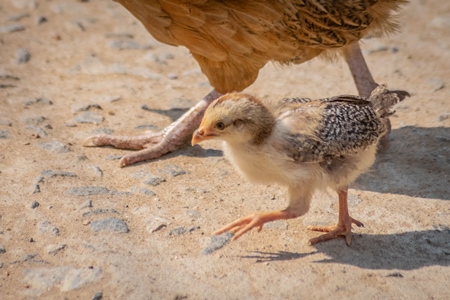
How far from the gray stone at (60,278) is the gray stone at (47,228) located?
358mm

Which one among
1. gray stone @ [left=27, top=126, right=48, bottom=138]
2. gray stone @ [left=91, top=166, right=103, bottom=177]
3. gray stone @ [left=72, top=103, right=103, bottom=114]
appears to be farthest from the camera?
gray stone @ [left=72, top=103, right=103, bottom=114]

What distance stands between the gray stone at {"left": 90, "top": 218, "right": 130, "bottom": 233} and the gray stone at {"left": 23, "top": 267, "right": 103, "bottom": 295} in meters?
0.40

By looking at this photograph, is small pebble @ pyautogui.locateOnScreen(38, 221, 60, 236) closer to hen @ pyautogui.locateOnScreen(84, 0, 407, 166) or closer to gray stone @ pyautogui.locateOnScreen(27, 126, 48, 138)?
hen @ pyautogui.locateOnScreen(84, 0, 407, 166)

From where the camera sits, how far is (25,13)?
6.81m

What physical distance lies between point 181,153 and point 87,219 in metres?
1.18

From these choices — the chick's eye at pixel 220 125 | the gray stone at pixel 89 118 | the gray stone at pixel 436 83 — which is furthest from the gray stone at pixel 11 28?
the gray stone at pixel 436 83

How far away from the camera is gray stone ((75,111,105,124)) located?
5094 mm

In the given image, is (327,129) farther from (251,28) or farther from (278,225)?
(251,28)

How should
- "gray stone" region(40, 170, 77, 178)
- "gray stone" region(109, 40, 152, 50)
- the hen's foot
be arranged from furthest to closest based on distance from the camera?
"gray stone" region(109, 40, 152, 50) → "gray stone" region(40, 170, 77, 178) → the hen's foot

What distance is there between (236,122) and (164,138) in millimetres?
1516

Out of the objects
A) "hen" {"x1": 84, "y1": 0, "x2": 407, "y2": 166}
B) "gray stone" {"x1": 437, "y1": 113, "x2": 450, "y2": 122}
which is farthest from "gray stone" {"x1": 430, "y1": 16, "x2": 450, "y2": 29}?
"hen" {"x1": 84, "y1": 0, "x2": 407, "y2": 166}

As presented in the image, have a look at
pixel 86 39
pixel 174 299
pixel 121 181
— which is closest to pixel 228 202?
pixel 121 181

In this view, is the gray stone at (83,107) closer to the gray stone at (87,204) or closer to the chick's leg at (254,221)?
the gray stone at (87,204)

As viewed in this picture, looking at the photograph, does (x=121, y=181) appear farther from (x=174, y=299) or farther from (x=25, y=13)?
(x=25, y=13)
